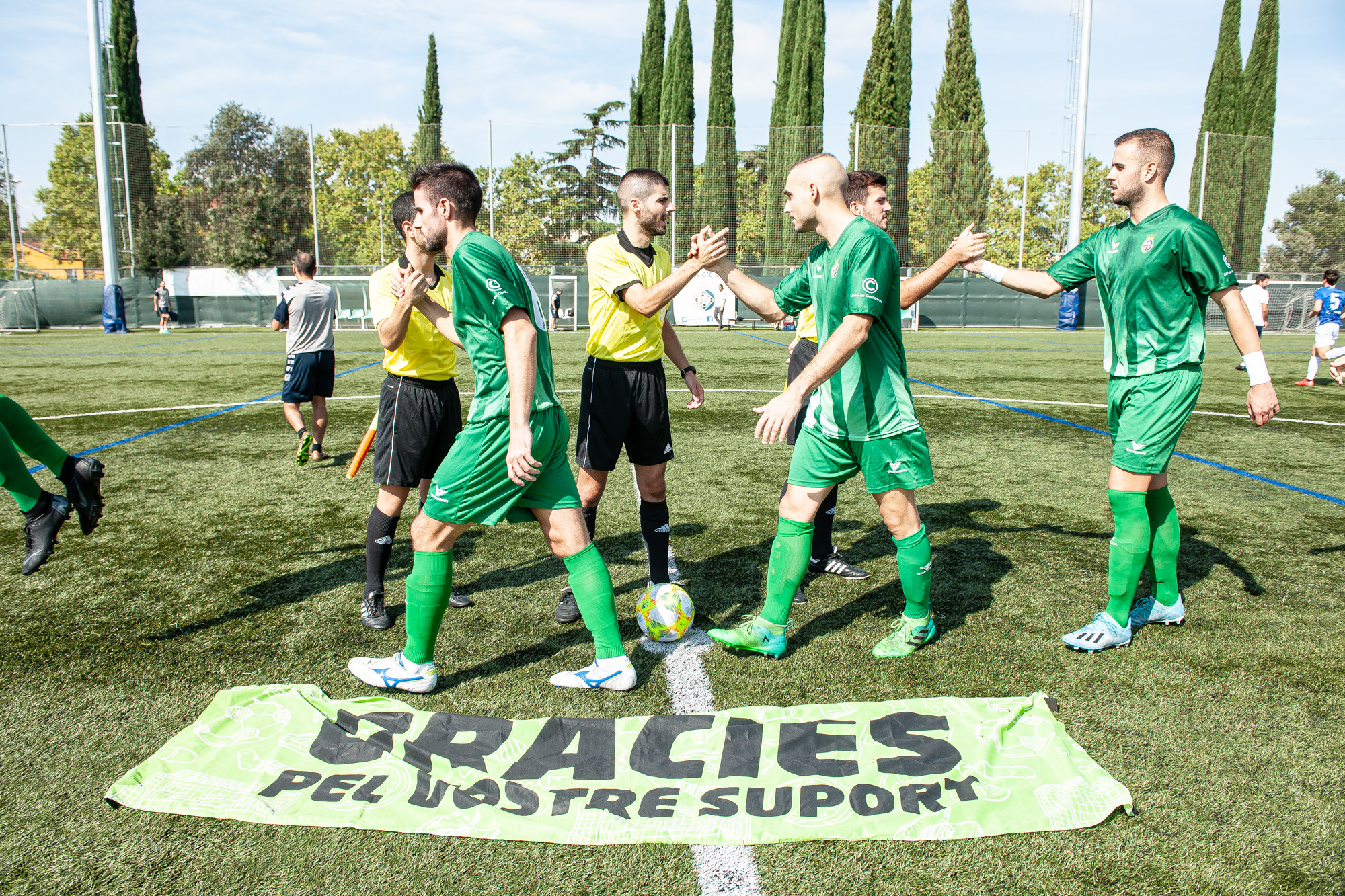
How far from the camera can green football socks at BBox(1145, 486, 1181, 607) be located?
12.4 feet

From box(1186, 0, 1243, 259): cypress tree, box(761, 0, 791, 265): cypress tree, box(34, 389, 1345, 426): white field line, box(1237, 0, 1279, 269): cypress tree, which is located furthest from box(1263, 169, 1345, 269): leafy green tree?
box(34, 389, 1345, 426): white field line

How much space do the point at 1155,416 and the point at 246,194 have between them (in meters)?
46.3

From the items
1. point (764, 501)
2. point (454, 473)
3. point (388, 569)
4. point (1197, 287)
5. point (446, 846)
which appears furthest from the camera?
point (764, 501)

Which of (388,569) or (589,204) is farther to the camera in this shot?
(589,204)

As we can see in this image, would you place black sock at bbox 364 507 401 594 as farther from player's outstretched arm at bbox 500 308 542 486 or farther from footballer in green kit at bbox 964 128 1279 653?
footballer in green kit at bbox 964 128 1279 653

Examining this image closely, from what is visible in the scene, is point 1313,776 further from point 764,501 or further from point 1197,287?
point 764,501

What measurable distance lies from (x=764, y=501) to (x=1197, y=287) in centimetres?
328

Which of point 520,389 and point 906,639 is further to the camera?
point 906,639

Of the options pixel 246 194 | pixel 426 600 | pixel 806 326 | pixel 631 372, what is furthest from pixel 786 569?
pixel 246 194

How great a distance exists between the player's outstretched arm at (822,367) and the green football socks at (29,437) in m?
3.25

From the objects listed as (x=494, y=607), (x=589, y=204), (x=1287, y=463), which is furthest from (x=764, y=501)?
(x=589, y=204)

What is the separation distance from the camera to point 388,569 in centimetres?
473

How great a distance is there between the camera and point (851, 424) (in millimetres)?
3352

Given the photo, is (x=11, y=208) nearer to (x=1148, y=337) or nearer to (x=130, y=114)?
(x=130, y=114)
